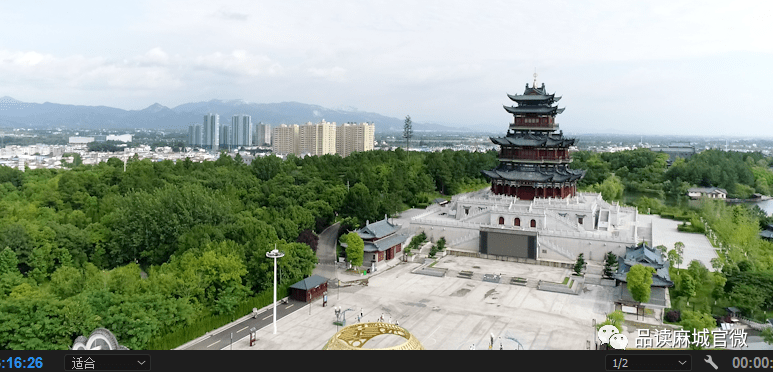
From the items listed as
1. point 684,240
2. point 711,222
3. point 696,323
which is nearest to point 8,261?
point 696,323

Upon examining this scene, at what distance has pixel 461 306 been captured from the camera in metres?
23.8

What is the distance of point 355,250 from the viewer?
28.8 m

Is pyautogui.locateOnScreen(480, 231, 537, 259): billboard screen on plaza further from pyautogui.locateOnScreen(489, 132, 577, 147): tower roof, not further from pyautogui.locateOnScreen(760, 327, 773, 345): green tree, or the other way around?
pyautogui.locateOnScreen(760, 327, 773, 345): green tree

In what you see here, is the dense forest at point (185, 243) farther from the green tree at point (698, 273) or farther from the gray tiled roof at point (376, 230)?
the gray tiled roof at point (376, 230)

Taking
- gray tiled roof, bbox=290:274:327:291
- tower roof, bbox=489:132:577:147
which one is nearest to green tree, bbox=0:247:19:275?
gray tiled roof, bbox=290:274:327:291

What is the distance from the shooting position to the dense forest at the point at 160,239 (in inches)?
720

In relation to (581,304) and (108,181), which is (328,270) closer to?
(581,304)

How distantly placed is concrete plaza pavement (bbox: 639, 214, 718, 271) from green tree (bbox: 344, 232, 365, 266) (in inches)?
738

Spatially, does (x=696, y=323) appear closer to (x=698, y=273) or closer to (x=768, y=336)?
(x=768, y=336)

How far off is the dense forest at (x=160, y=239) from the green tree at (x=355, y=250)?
2.62m

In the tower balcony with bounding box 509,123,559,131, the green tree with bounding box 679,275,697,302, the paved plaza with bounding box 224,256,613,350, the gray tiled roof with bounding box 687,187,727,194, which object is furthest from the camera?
the gray tiled roof with bounding box 687,187,727,194

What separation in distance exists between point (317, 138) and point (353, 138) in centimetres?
1084

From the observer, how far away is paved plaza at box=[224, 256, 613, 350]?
19516mm
